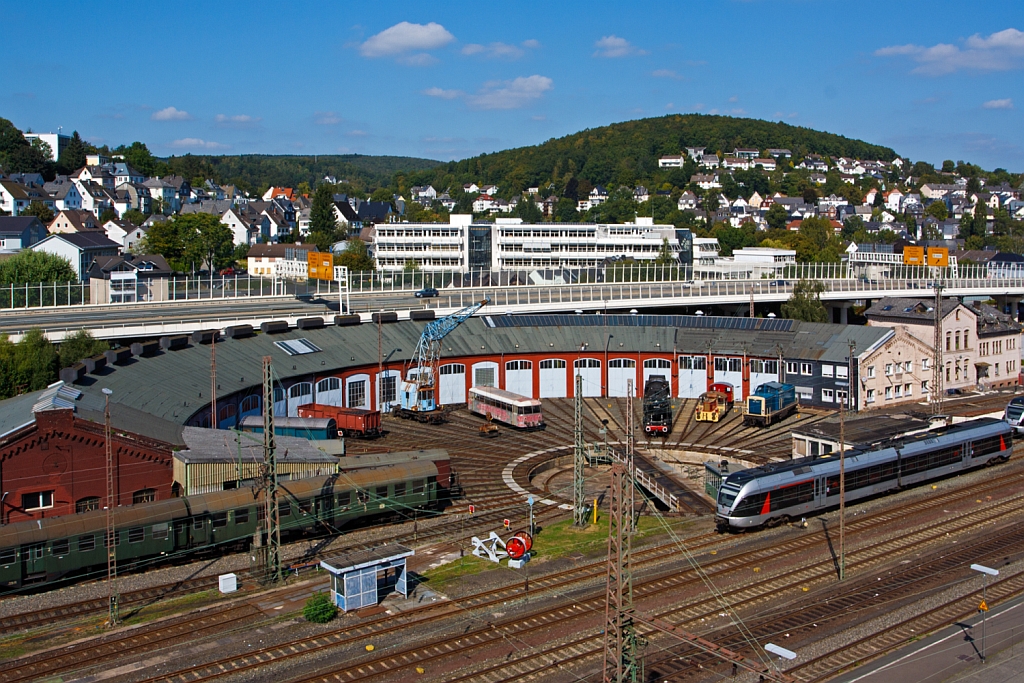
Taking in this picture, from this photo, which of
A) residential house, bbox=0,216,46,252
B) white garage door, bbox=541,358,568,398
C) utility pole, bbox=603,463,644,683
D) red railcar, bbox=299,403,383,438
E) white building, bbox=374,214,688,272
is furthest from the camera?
white building, bbox=374,214,688,272

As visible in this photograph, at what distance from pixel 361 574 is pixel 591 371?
35.0 metres

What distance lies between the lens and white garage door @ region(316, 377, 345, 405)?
5378cm

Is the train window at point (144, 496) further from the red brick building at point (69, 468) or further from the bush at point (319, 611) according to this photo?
the bush at point (319, 611)

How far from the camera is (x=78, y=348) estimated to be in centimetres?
5241

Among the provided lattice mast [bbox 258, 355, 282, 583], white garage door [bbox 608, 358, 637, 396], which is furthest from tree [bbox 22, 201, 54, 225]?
lattice mast [bbox 258, 355, 282, 583]

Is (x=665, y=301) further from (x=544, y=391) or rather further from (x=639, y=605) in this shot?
(x=639, y=605)

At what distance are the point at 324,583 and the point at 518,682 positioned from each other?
9.06m

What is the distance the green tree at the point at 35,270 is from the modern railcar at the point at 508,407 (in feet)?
127

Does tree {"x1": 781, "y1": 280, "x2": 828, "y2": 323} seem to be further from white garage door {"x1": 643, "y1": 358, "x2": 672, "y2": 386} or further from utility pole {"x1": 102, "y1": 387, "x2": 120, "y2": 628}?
utility pole {"x1": 102, "y1": 387, "x2": 120, "y2": 628}

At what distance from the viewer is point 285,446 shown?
127 feet

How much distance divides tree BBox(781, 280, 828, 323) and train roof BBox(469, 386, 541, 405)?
33.0 metres

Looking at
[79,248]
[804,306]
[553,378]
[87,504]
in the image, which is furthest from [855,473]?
[79,248]

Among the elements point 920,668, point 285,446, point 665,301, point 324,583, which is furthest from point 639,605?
point 665,301

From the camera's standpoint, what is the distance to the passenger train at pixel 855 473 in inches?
1367
